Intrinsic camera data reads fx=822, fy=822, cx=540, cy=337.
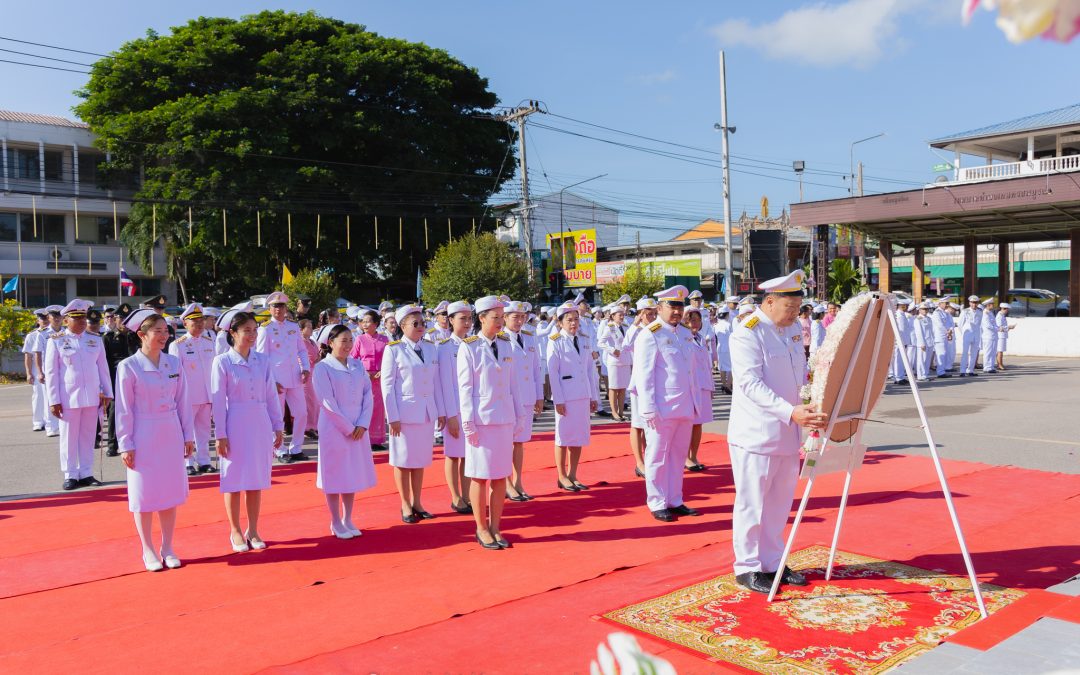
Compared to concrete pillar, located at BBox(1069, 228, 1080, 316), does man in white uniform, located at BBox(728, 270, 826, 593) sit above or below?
below

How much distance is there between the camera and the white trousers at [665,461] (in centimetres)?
722

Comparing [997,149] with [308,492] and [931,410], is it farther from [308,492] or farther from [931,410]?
[308,492]

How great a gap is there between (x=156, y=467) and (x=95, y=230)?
4233 centimetres

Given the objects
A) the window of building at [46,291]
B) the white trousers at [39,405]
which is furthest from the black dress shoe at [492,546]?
the window of building at [46,291]

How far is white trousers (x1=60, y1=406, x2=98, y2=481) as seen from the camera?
372 inches

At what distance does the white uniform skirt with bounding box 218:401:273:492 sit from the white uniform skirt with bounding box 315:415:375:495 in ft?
1.47

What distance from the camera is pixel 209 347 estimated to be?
10.9 m

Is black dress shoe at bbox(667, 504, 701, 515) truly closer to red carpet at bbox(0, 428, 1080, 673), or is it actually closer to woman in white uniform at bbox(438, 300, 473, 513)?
red carpet at bbox(0, 428, 1080, 673)

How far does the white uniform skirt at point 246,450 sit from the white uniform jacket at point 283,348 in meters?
4.27

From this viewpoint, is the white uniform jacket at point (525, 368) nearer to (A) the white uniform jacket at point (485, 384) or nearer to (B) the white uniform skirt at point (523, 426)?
(B) the white uniform skirt at point (523, 426)

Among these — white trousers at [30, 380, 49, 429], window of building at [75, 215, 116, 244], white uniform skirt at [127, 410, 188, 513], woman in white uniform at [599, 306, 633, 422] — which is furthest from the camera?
window of building at [75, 215, 116, 244]

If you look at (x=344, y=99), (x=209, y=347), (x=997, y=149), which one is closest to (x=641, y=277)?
(x=344, y=99)

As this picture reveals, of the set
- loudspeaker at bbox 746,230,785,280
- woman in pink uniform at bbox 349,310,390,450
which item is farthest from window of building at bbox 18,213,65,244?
woman in pink uniform at bbox 349,310,390,450

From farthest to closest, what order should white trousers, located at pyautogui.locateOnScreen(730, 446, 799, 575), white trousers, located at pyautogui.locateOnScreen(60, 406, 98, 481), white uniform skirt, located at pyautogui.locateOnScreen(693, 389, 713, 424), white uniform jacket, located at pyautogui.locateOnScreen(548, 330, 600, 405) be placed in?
1. white uniform skirt, located at pyautogui.locateOnScreen(693, 389, 713, 424)
2. white trousers, located at pyautogui.locateOnScreen(60, 406, 98, 481)
3. white uniform jacket, located at pyautogui.locateOnScreen(548, 330, 600, 405)
4. white trousers, located at pyautogui.locateOnScreen(730, 446, 799, 575)
